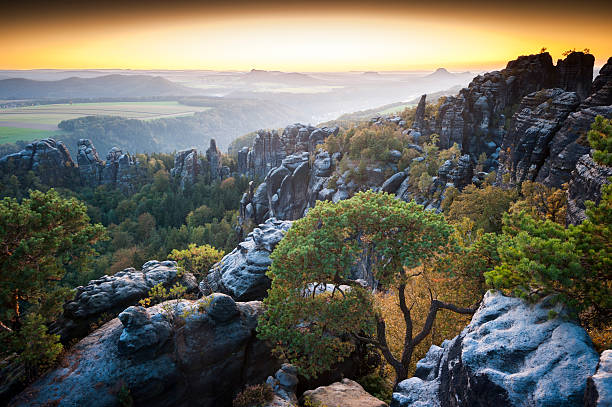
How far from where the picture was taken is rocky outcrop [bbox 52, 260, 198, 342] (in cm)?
2081

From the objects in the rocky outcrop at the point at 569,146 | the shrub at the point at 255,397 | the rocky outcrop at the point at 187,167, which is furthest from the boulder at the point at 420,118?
the rocky outcrop at the point at 187,167

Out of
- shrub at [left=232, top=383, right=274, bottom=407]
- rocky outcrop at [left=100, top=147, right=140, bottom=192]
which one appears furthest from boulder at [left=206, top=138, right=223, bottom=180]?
shrub at [left=232, top=383, right=274, bottom=407]

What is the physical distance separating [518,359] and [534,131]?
111ft

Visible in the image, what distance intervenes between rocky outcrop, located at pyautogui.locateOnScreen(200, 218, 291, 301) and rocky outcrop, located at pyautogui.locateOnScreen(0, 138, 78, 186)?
427ft

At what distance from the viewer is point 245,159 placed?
149 meters

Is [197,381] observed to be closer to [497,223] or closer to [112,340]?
[112,340]

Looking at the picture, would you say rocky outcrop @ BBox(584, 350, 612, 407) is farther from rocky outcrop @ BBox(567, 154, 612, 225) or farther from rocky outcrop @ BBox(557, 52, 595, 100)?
rocky outcrop @ BBox(557, 52, 595, 100)

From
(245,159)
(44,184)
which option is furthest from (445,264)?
(44,184)

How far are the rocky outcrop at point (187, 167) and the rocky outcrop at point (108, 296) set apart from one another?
122 meters

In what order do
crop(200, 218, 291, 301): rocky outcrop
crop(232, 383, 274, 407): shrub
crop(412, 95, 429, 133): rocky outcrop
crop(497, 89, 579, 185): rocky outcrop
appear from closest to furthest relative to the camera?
crop(232, 383, 274, 407): shrub, crop(200, 218, 291, 301): rocky outcrop, crop(497, 89, 579, 185): rocky outcrop, crop(412, 95, 429, 133): rocky outcrop

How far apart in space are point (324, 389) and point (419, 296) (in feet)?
33.0

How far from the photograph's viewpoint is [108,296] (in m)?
22.4

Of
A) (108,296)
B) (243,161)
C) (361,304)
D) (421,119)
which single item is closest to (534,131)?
(361,304)

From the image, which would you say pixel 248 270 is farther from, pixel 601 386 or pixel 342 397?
pixel 601 386
